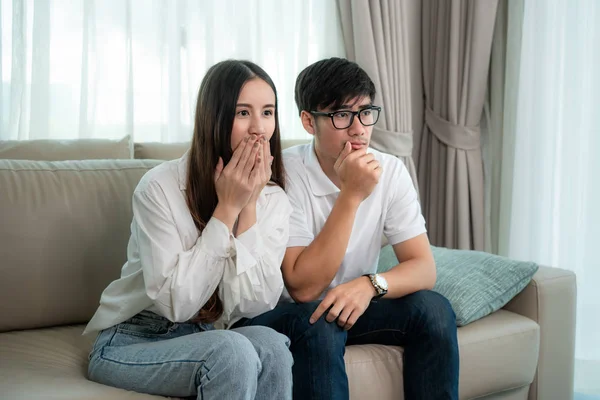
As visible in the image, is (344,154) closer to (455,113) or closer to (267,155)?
(267,155)

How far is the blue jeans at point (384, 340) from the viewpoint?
5.33ft

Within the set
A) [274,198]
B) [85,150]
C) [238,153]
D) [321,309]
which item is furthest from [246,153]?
[85,150]

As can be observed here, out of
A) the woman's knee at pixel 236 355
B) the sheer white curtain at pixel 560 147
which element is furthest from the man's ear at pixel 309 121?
the sheer white curtain at pixel 560 147

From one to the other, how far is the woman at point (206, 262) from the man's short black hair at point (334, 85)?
15cm

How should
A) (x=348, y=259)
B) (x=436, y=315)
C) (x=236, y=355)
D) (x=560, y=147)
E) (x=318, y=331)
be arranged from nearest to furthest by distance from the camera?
(x=236, y=355) < (x=318, y=331) < (x=436, y=315) < (x=348, y=259) < (x=560, y=147)

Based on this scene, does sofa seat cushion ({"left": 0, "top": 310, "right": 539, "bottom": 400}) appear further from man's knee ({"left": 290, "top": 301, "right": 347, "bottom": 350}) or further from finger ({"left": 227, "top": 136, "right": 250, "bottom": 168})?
finger ({"left": 227, "top": 136, "right": 250, "bottom": 168})

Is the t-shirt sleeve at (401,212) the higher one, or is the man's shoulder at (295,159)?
the man's shoulder at (295,159)

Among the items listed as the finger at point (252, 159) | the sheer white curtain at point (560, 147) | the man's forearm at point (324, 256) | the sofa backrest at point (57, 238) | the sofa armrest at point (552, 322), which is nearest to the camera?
the finger at point (252, 159)

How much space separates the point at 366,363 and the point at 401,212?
448mm

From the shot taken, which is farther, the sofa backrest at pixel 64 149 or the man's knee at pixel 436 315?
→ the sofa backrest at pixel 64 149

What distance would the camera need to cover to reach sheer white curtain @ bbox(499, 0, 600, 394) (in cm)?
268

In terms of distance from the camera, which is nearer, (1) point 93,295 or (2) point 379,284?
(2) point 379,284

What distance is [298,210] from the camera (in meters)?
1.92

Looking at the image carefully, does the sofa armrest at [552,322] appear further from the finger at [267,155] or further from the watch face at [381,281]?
the finger at [267,155]
